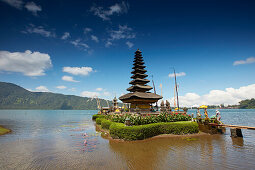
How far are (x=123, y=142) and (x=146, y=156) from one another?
487cm

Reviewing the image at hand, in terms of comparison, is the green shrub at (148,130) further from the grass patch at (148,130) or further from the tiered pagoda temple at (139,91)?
the tiered pagoda temple at (139,91)

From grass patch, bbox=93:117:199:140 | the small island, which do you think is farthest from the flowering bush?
grass patch, bbox=93:117:199:140

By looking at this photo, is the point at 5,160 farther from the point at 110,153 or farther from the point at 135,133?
the point at 135,133

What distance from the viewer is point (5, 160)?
11172 mm

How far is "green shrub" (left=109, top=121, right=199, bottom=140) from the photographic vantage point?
53.1 ft

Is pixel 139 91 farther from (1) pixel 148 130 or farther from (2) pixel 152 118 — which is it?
(1) pixel 148 130

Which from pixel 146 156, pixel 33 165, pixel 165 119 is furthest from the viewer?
pixel 165 119

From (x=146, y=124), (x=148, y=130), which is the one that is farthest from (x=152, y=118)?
(x=148, y=130)

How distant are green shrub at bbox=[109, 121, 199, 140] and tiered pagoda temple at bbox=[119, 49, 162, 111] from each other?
5373 millimetres

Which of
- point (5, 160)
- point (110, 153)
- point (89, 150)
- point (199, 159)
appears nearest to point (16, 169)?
point (5, 160)

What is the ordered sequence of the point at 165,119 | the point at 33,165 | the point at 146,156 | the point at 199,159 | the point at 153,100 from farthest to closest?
the point at 153,100, the point at 165,119, the point at 146,156, the point at 199,159, the point at 33,165

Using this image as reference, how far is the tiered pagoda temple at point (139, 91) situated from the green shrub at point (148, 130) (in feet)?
17.6

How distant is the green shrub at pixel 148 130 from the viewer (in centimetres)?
1620

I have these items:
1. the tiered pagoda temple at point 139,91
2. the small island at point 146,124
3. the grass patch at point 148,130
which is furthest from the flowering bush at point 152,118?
the tiered pagoda temple at point 139,91
